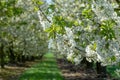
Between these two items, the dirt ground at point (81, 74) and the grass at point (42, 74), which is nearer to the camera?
the dirt ground at point (81, 74)

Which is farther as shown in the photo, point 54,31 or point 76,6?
point 76,6

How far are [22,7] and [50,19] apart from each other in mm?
13190

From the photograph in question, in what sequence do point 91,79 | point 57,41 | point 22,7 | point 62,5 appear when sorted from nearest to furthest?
point 57,41
point 62,5
point 22,7
point 91,79

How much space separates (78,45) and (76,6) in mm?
2702

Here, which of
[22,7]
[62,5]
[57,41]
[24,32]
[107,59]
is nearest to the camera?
[107,59]

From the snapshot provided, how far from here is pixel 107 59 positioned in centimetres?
892

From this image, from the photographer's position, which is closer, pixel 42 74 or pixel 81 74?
pixel 81 74

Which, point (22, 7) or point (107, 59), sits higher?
point (22, 7)

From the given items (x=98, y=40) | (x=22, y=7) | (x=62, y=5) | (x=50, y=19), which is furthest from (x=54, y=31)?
(x=22, y=7)

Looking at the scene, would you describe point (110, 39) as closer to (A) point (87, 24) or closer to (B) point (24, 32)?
(A) point (87, 24)

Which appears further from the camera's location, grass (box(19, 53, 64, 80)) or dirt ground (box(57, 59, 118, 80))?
grass (box(19, 53, 64, 80))

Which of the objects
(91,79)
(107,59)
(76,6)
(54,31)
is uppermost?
(76,6)

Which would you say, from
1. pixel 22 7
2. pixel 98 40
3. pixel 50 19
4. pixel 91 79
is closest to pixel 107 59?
pixel 98 40

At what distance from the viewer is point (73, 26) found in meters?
9.41
